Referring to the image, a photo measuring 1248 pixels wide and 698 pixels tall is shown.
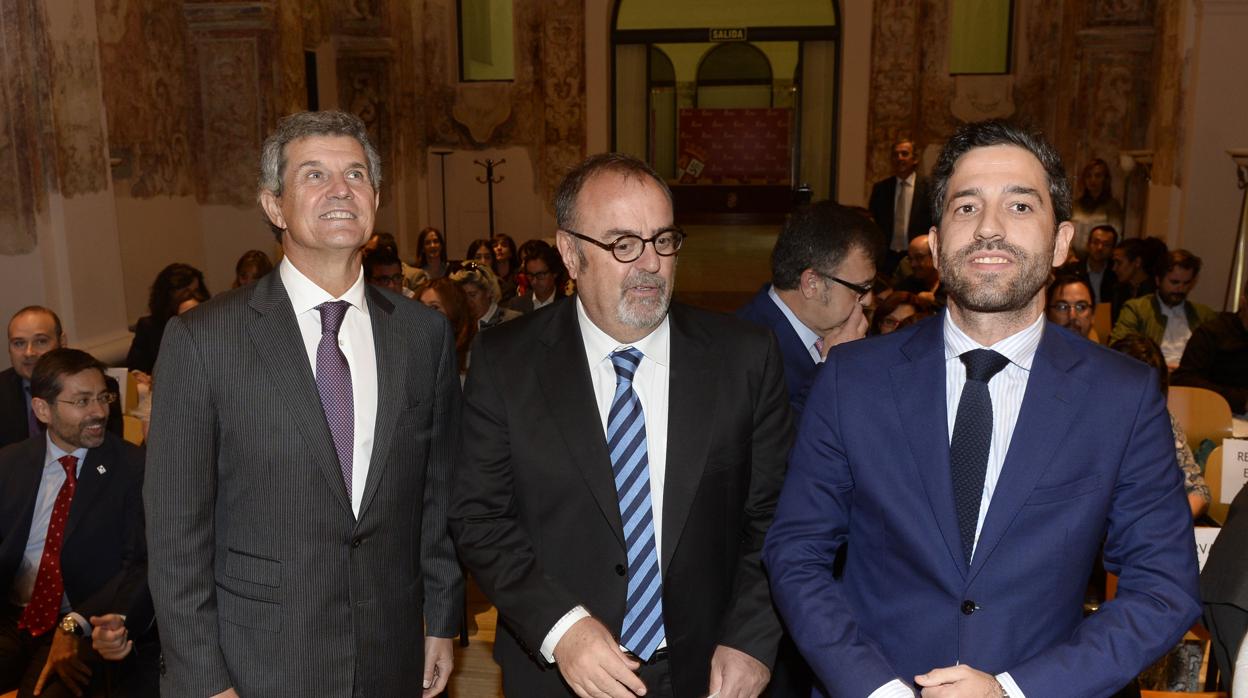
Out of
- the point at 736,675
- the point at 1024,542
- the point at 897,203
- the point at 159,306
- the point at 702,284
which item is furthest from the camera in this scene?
the point at 702,284

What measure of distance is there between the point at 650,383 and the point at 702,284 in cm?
1104

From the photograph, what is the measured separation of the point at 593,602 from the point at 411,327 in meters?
0.73

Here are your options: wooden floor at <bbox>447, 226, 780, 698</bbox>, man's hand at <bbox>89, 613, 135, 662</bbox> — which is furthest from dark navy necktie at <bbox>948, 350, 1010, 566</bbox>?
man's hand at <bbox>89, 613, 135, 662</bbox>

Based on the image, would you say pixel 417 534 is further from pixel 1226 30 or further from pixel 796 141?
pixel 796 141

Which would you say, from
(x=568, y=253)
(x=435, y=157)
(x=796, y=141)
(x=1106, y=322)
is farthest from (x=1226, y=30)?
(x=796, y=141)

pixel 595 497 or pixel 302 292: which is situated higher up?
pixel 302 292

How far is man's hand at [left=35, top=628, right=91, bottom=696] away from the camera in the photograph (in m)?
3.28

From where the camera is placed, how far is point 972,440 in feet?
6.04

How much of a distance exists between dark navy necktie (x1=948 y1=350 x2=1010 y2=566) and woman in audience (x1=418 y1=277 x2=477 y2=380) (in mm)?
3744

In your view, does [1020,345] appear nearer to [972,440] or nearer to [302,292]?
[972,440]

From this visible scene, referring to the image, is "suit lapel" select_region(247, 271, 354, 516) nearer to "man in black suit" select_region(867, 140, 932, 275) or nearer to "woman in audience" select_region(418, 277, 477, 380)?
"woman in audience" select_region(418, 277, 477, 380)

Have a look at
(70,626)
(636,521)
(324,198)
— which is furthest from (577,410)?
(70,626)

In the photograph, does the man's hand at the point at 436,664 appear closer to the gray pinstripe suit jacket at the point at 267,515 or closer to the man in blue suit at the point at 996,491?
the gray pinstripe suit jacket at the point at 267,515

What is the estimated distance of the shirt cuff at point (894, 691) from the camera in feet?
5.73
